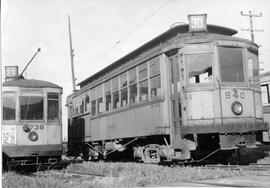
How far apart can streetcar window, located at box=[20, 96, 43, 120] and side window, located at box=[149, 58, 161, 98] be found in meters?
3.45

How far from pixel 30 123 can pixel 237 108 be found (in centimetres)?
594

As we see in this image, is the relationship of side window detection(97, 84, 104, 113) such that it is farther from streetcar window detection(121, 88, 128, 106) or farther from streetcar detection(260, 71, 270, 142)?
streetcar detection(260, 71, 270, 142)

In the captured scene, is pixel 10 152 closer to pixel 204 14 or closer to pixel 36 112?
pixel 36 112

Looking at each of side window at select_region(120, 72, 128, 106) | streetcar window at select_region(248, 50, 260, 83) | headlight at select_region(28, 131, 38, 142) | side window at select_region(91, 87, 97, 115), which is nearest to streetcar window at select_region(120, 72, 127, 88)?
side window at select_region(120, 72, 128, 106)

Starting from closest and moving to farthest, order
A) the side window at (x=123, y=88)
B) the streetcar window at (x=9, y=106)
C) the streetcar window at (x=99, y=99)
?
the streetcar window at (x=9, y=106) → the side window at (x=123, y=88) → the streetcar window at (x=99, y=99)

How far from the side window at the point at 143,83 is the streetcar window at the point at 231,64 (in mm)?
2327

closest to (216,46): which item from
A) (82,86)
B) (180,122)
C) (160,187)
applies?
(180,122)

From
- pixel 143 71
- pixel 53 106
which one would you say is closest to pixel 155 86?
pixel 143 71

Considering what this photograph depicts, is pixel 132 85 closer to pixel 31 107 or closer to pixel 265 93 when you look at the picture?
pixel 31 107

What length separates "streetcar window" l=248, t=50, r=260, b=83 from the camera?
1066cm

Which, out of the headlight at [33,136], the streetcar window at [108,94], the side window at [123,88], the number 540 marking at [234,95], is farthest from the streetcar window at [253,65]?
the headlight at [33,136]

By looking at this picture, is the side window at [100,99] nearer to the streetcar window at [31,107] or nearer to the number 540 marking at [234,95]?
the streetcar window at [31,107]

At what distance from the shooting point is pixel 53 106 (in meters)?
12.4

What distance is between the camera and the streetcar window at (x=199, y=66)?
10.3 m
